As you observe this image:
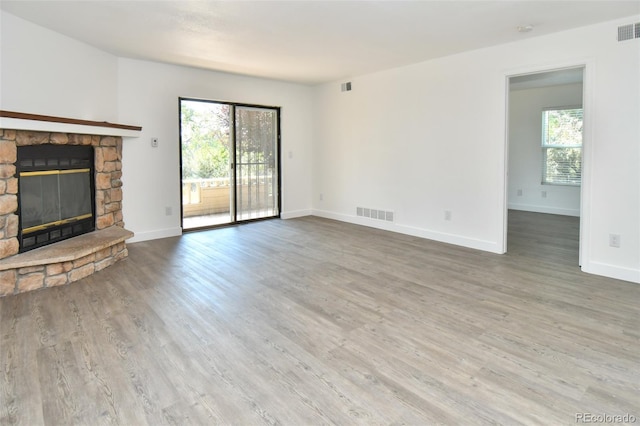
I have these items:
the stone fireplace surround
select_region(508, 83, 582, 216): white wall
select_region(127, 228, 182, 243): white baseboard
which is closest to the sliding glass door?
select_region(127, 228, 182, 243): white baseboard

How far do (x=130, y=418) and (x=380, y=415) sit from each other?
119 centimetres

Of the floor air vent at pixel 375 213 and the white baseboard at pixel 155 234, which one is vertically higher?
the floor air vent at pixel 375 213

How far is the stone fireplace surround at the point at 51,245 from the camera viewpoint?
133 inches

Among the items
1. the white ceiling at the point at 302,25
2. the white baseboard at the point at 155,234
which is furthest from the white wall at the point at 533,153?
the white baseboard at the point at 155,234

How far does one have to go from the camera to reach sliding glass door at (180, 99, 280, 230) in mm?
6133

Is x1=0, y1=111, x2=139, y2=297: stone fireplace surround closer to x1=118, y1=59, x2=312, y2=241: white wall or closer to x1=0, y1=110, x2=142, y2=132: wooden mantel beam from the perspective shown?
x1=0, y1=110, x2=142, y2=132: wooden mantel beam

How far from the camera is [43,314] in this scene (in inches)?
117

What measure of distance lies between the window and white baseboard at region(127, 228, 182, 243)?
727 centimetres

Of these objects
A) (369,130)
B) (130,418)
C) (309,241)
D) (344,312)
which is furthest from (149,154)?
(130,418)

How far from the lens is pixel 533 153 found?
801 centimetres

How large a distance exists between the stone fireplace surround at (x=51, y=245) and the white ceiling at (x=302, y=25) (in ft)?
3.57

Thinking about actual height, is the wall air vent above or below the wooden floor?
above

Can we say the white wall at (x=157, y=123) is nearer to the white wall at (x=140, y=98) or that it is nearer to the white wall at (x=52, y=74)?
the white wall at (x=140, y=98)

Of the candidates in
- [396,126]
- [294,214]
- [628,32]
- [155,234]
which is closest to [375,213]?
[396,126]
